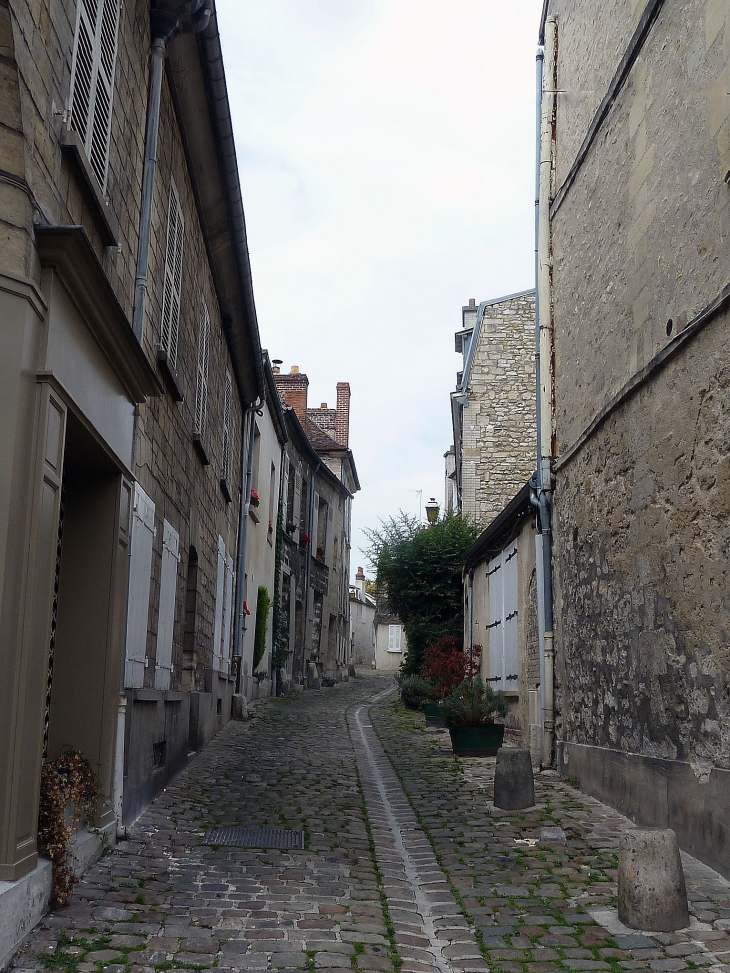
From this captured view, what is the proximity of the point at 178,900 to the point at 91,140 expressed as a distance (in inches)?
155

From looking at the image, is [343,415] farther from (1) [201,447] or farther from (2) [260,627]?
(1) [201,447]

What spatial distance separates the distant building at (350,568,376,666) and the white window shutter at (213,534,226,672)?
101 feet

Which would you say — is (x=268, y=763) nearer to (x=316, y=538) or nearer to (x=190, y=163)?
(x=190, y=163)

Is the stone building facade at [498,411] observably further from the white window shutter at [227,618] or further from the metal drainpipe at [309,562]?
the white window shutter at [227,618]

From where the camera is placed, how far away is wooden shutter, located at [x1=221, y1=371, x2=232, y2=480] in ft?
40.1

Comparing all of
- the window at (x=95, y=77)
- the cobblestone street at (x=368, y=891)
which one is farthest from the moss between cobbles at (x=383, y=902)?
the window at (x=95, y=77)

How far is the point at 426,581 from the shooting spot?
17828mm

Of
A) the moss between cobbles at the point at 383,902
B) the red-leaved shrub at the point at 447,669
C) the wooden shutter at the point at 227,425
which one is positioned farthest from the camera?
the wooden shutter at the point at 227,425

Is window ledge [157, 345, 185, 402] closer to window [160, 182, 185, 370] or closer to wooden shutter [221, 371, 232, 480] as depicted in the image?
window [160, 182, 185, 370]

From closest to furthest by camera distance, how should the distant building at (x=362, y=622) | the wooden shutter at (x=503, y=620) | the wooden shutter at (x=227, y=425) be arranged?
the wooden shutter at (x=503, y=620) → the wooden shutter at (x=227, y=425) → the distant building at (x=362, y=622)

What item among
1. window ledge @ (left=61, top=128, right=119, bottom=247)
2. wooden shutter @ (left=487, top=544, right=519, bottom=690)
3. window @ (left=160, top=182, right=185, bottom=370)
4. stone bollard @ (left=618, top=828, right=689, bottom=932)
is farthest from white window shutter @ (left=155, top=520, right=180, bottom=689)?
A: wooden shutter @ (left=487, top=544, right=519, bottom=690)

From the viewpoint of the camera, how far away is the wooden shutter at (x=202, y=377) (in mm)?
9648

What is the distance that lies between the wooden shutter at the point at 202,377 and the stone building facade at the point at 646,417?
371cm

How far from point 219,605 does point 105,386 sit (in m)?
7.27
